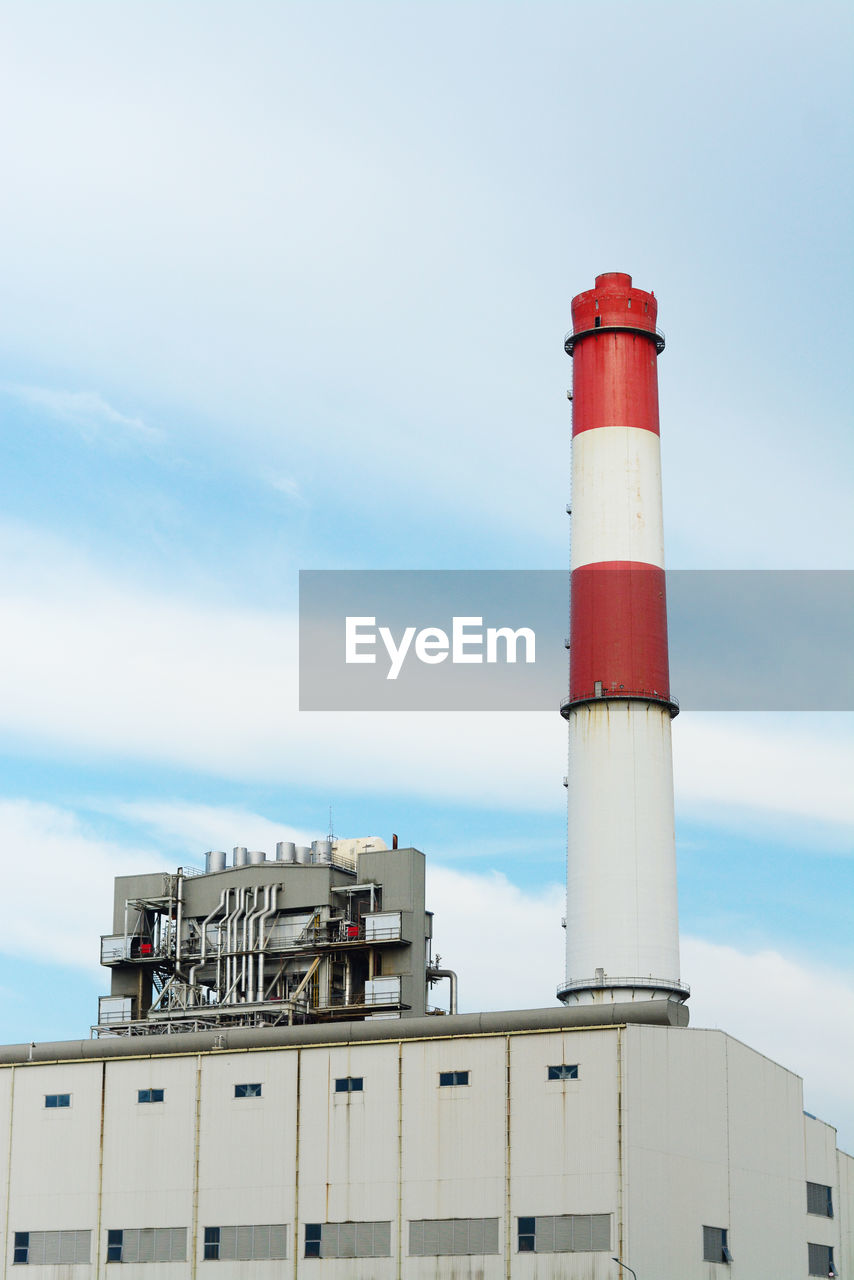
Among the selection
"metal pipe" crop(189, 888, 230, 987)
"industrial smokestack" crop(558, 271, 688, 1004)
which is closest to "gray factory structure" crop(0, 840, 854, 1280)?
"industrial smokestack" crop(558, 271, 688, 1004)

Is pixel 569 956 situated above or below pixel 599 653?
below

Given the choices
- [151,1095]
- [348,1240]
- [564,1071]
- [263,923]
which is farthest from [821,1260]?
[263,923]

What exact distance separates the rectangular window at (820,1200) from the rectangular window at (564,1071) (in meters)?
12.5

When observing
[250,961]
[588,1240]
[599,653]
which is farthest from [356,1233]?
[599,653]

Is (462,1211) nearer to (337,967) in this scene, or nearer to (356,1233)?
(356,1233)

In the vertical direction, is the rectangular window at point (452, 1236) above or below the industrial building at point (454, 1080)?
below

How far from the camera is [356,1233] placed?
2176 inches

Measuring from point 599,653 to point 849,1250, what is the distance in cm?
2311

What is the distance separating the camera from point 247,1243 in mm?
56688

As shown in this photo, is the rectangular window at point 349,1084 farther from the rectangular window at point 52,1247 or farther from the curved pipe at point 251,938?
the curved pipe at point 251,938

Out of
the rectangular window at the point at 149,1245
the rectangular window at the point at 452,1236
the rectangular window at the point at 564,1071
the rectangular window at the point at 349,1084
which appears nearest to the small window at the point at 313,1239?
the rectangular window at the point at 452,1236

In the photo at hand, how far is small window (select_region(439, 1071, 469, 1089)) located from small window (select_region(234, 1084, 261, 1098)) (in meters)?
6.48

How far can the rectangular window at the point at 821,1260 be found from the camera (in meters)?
60.6

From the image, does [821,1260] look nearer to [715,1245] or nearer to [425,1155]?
[715,1245]
